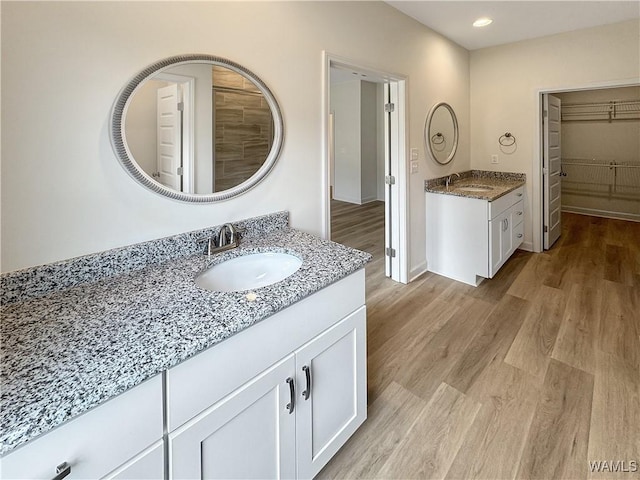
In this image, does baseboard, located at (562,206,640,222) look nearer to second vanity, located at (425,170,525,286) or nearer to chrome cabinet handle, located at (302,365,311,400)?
second vanity, located at (425,170,525,286)

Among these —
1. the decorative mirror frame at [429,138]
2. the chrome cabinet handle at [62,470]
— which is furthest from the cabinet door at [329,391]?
the decorative mirror frame at [429,138]

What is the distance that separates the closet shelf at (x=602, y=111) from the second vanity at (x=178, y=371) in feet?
20.6

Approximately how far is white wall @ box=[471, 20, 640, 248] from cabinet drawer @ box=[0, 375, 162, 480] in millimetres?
4315

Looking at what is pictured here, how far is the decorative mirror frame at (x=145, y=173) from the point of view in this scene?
51.2 inches

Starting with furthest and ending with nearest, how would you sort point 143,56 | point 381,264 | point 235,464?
point 381,264
point 143,56
point 235,464

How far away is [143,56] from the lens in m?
1.35

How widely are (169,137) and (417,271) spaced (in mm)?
2612

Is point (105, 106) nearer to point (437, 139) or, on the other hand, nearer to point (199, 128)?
point (199, 128)

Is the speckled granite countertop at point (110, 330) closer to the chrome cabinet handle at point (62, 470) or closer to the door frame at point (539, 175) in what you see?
the chrome cabinet handle at point (62, 470)

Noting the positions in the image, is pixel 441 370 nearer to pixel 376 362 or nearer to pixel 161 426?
pixel 376 362

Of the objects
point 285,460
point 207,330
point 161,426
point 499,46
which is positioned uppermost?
point 499,46

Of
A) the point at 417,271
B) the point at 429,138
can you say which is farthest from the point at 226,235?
the point at 429,138

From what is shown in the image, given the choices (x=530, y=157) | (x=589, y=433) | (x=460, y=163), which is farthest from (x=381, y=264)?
(x=589, y=433)

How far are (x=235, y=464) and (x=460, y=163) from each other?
3.92m
